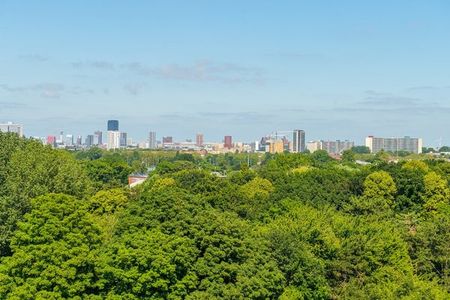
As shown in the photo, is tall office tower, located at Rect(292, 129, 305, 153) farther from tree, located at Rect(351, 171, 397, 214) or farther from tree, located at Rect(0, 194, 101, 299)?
tree, located at Rect(0, 194, 101, 299)

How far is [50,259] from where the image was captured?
16.7 meters

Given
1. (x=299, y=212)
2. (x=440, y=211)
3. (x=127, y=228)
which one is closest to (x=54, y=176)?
(x=127, y=228)

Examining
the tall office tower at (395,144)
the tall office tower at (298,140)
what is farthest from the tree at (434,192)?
the tall office tower at (298,140)

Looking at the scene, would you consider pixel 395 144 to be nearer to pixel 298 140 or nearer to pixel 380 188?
pixel 298 140

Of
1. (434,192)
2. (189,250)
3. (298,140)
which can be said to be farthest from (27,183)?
(298,140)

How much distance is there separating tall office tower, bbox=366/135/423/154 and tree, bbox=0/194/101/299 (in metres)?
161

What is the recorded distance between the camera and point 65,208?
58.7ft

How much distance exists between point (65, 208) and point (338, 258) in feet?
29.5

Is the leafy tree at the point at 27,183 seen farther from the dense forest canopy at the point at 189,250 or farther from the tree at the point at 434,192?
the tree at the point at 434,192

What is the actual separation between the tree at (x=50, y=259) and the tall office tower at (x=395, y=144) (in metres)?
161

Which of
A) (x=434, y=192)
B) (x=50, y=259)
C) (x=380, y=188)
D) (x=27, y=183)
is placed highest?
(x=27, y=183)

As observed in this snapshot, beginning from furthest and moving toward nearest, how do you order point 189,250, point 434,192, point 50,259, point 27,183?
point 434,192 → point 27,183 → point 189,250 → point 50,259

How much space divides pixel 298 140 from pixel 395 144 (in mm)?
27274

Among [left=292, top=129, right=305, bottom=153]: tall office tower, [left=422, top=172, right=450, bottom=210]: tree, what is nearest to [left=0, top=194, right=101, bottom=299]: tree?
[left=422, top=172, right=450, bottom=210]: tree
